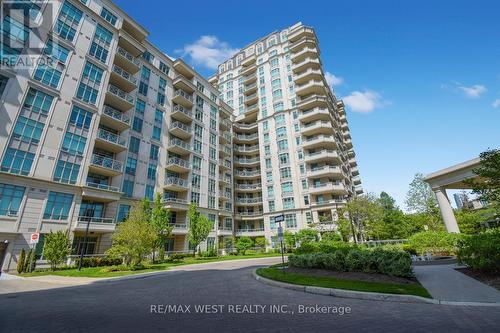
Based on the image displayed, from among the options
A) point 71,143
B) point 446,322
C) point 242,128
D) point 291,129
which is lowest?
point 446,322

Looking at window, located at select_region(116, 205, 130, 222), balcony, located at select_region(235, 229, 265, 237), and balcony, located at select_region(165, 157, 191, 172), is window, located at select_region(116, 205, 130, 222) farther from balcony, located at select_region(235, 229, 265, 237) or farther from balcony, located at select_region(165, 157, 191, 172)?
balcony, located at select_region(235, 229, 265, 237)

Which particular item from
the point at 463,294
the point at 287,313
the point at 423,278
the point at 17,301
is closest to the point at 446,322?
the point at 463,294

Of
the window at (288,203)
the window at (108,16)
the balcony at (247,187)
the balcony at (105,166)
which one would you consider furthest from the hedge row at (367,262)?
the balcony at (247,187)

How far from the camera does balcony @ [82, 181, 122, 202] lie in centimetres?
2706

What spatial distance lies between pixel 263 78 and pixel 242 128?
45.1 feet

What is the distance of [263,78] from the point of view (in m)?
61.6

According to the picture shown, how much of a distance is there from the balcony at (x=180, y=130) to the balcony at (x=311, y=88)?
26.2m

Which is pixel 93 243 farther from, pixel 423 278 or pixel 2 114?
pixel 423 278

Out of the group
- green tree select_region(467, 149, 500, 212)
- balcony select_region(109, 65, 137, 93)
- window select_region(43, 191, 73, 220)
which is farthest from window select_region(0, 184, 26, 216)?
green tree select_region(467, 149, 500, 212)

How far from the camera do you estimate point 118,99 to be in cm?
3312

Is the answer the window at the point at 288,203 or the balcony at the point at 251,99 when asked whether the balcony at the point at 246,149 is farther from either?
the window at the point at 288,203

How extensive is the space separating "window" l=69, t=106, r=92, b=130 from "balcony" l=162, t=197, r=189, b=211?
1436 cm

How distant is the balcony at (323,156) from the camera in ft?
153

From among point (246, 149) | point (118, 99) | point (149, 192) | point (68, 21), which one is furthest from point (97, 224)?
point (246, 149)
